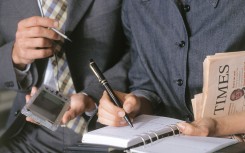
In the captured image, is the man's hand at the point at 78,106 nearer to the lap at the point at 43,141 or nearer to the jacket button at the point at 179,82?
the lap at the point at 43,141

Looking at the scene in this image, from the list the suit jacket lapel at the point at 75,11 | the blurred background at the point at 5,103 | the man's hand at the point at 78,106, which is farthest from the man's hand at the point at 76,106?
the blurred background at the point at 5,103

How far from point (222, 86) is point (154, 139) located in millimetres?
223

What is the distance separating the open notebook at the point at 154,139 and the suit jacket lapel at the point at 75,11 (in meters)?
0.49

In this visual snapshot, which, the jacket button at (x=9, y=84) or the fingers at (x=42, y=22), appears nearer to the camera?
the fingers at (x=42, y=22)

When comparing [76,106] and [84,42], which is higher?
[84,42]

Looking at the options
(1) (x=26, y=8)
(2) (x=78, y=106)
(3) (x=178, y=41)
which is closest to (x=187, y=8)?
(3) (x=178, y=41)

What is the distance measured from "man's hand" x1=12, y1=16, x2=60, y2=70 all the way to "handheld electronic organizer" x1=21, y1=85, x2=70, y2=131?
0.45 ft

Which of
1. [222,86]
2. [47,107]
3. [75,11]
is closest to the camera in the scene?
[222,86]

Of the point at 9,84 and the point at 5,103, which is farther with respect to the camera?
the point at 5,103

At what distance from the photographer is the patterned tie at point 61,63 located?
1.38 meters

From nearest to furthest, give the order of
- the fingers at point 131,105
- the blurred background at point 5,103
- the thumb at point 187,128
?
1. the thumb at point 187,128
2. the fingers at point 131,105
3. the blurred background at point 5,103

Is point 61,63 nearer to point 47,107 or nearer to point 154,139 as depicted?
point 47,107

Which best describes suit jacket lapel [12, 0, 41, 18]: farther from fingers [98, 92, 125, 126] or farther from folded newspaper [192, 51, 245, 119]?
folded newspaper [192, 51, 245, 119]

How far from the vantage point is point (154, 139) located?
88cm
